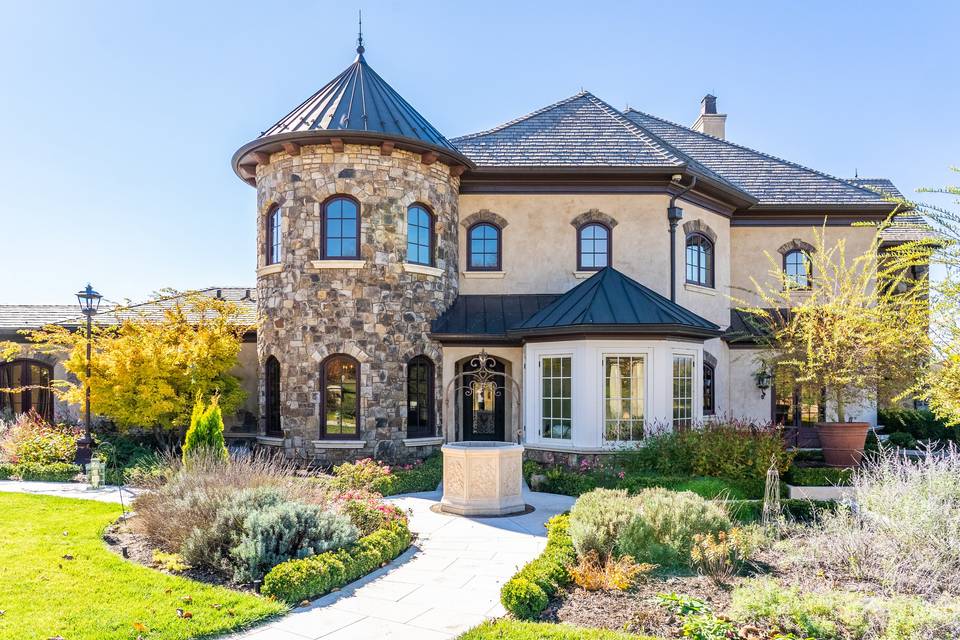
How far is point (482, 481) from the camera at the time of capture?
9.57 metres

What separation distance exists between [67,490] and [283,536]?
739 centimetres

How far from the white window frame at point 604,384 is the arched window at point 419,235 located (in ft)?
14.2

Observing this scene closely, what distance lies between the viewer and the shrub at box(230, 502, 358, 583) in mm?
6363

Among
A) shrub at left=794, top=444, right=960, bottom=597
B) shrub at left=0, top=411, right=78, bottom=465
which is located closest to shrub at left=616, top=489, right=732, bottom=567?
shrub at left=794, top=444, right=960, bottom=597

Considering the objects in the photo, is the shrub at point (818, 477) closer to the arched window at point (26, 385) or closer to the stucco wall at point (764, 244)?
the stucco wall at point (764, 244)

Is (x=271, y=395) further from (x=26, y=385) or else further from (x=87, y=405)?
(x=26, y=385)

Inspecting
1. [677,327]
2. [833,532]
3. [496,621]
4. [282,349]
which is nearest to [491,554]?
[496,621]

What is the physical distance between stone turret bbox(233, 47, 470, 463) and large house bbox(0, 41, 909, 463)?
0.13 ft

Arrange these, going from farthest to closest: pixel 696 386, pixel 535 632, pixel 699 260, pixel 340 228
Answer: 1. pixel 699 260
2. pixel 340 228
3. pixel 696 386
4. pixel 535 632

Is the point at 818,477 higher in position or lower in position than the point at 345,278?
lower

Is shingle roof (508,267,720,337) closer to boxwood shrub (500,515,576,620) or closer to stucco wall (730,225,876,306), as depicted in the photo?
stucco wall (730,225,876,306)

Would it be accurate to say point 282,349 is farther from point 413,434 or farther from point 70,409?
point 70,409

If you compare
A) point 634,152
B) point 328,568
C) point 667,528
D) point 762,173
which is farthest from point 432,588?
point 762,173

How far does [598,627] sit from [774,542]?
307 centimetres
